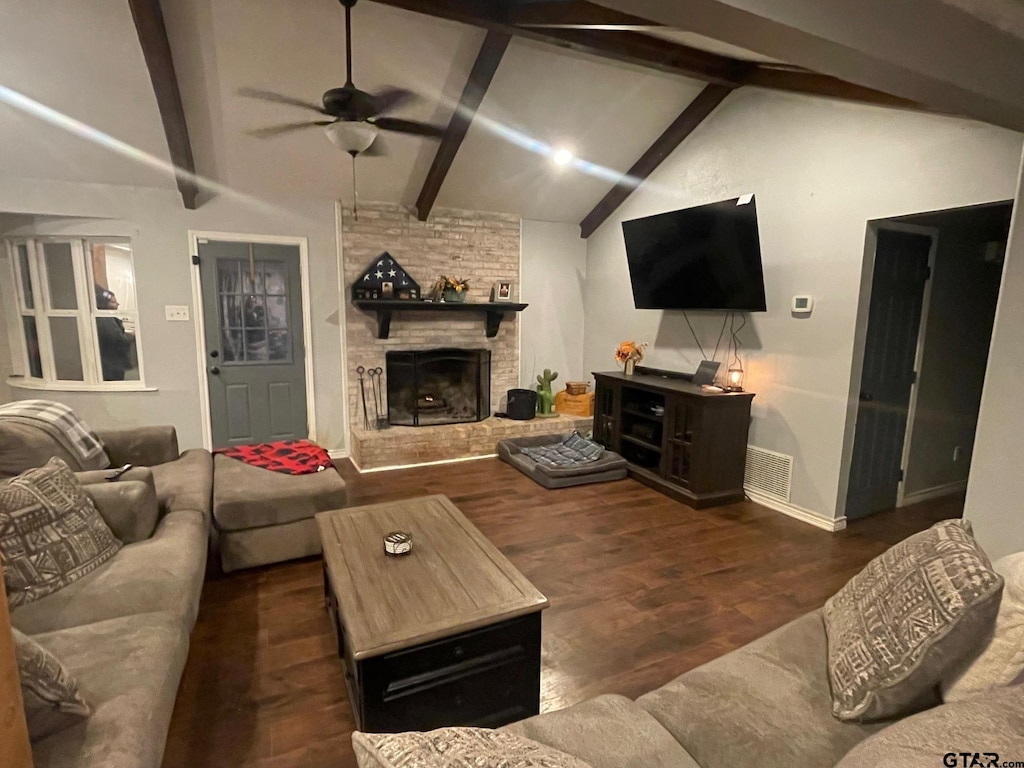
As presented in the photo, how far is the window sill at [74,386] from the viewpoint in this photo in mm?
4520

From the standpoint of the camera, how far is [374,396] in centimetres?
522

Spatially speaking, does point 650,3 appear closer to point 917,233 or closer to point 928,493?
point 917,233

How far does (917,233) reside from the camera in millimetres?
3543

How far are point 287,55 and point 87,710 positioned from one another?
11.4ft

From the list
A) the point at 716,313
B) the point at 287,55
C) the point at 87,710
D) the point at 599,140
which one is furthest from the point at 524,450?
the point at 87,710

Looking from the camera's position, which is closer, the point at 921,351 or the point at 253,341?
the point at 921,351

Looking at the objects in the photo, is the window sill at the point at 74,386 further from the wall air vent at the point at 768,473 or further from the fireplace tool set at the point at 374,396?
the wall air vent at the point at 768,473

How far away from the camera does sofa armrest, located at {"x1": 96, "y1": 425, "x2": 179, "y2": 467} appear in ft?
10.5

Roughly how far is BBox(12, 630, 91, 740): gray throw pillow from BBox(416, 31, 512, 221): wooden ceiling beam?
355 centimetres

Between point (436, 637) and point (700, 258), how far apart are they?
3452mm

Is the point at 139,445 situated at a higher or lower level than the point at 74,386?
→ lower

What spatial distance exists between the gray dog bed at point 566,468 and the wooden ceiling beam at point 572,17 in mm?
3067

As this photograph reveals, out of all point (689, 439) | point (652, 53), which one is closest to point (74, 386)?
point (689, 439)

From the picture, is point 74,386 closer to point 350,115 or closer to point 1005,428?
point 350,115
